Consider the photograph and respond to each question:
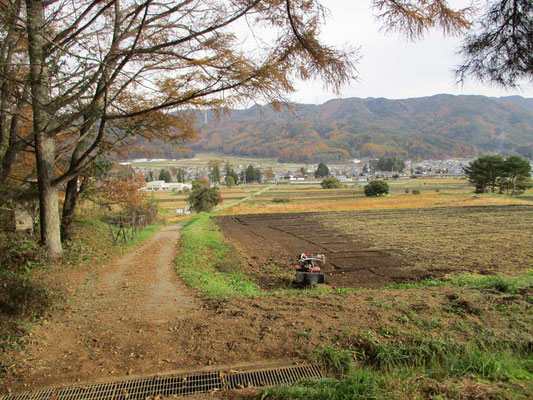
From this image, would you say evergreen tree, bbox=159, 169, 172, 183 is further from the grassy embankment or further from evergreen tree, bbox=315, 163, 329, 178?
the grassy embankment

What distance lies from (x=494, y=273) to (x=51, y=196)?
38.4 feet

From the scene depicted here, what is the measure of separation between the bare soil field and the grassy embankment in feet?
15.6

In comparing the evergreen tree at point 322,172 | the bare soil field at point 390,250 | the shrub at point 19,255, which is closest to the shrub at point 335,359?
the bare soil field at point 390,250

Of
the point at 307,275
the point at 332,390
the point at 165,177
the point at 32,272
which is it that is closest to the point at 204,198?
the point at 307,275

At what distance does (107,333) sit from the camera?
4.05 metres

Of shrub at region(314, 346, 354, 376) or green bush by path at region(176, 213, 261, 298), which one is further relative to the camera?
green bush by path at region(176, 213, 261, 298)

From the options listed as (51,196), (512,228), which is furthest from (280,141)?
(51,196)

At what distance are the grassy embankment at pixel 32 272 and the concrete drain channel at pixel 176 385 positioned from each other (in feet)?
3.51

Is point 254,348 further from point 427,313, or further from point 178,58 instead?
point 178,58

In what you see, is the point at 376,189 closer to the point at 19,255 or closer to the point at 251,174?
the point at 19,255

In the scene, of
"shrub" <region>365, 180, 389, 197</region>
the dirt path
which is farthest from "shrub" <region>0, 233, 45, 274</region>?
"shrub" <region>365, 180, 389, 197</region>

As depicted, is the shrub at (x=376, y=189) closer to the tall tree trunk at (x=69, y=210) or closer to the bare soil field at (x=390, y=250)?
the bare soil field at (x=390, y=250)

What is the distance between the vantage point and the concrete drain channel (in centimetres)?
293

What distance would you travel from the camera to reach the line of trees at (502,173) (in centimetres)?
5346
